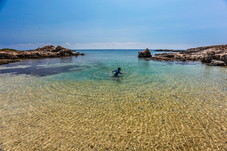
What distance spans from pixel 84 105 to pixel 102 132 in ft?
11.9

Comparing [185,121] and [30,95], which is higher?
[30,95]

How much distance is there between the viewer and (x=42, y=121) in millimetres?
6996

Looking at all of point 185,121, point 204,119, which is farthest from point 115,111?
point 204,119

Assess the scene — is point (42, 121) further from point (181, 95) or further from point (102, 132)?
point (181, 95)

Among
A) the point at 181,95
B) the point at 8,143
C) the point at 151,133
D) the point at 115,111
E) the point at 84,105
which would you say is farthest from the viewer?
the point at 181,95

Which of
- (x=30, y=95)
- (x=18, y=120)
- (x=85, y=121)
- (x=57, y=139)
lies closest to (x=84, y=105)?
(x=85, y=121)

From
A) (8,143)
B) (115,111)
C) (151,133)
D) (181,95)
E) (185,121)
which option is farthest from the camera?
(181,95)

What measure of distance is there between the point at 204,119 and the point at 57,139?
9657 millimetres

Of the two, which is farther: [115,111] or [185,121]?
[115,111]

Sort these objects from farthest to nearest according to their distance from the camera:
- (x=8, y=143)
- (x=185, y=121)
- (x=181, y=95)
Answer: (x=181, y=95)
(x=185, y=121)
(x=8, y=143)

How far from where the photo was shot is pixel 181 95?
1066 cm

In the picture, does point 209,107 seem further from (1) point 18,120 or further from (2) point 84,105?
(1) point 18,120

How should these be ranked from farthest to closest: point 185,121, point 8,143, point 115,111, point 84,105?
1. point 84,105
2. point 115,111
3. point 185,121
4. point 8,143

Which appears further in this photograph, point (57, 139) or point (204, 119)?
point (204, 119)
